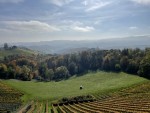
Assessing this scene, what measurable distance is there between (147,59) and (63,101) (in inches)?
2789

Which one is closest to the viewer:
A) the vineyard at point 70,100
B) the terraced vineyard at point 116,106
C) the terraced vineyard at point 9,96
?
the terraced vineyard at point 116,106

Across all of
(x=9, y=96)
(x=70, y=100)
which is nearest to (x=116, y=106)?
(x=70, y=100)

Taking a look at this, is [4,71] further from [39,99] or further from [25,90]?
[39,99]

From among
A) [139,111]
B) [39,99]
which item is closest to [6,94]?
[39,99]

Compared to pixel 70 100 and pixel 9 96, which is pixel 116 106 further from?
pixel 9 96

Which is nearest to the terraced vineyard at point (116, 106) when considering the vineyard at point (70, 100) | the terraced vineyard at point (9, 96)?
the vineyard at point (70, 100)

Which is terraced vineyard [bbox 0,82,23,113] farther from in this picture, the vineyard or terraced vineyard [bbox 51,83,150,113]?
terraced vineyard [bbox 51,83,150,113]

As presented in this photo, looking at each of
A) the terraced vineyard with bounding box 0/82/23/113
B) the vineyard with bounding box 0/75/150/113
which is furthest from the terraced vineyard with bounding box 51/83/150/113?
the terraced vineyard with bounding box 0/82/23/113

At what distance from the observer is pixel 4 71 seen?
19112 cm

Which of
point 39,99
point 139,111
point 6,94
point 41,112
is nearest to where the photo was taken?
point 139,111

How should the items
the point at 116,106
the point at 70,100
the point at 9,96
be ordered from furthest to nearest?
the point at 9,96 < the point at 70,100 < the point at 116,106

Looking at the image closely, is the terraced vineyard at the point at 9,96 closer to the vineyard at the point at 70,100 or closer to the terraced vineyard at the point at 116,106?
the vineyard at the point at 70,100

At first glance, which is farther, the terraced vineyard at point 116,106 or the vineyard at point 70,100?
the vineyard at point 70,100

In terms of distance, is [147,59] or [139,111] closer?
[139,111]
